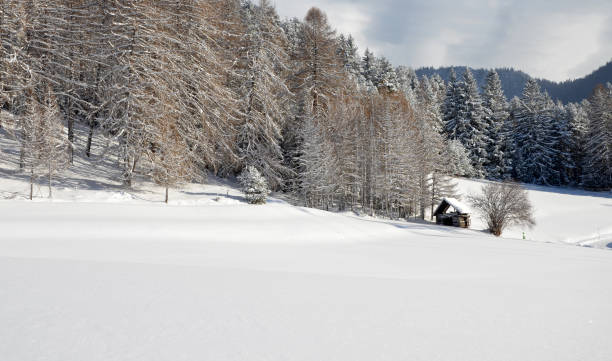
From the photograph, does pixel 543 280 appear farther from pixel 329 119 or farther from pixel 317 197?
pixel 329 119

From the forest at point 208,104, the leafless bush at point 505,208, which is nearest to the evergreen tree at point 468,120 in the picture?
the forest at point 208,104

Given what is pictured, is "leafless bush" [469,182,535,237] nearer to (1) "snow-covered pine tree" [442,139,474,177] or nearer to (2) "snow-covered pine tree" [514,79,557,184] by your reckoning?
(1) "snow-covered pine tree" [442,139,474,177]

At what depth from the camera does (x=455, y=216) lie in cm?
2612

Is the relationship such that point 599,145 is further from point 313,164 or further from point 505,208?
point 313,164

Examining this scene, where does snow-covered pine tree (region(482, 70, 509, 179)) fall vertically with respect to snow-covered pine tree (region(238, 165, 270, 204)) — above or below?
above

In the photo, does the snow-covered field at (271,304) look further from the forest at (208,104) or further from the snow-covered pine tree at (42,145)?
the forest at (208,104)

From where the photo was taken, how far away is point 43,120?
15.1m

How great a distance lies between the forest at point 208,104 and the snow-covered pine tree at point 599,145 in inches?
1017

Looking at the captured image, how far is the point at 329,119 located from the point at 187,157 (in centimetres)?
1304

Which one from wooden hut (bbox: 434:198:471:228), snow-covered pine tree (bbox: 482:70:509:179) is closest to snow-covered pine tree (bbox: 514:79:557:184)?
snow-covered pine tree (bbox: 482:70:509:179)

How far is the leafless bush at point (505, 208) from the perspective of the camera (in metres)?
23.8

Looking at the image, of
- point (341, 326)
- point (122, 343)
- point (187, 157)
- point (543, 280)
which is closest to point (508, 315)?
point (341, 326)

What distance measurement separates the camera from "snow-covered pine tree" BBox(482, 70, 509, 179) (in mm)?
49406

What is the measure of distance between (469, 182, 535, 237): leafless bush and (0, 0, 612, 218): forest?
5.59 metres
